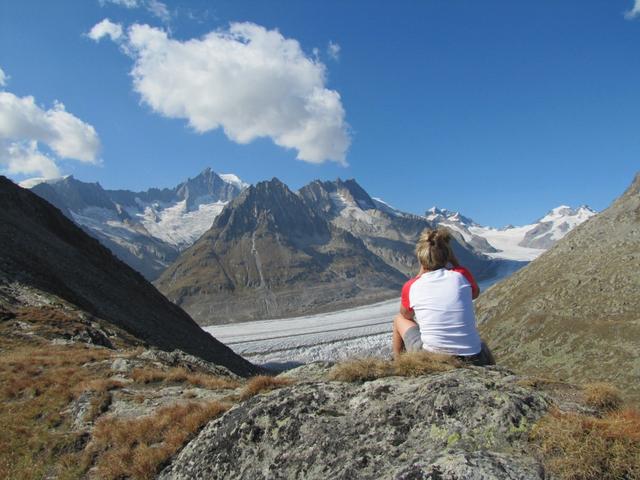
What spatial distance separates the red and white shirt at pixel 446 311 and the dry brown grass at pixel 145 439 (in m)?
4.45

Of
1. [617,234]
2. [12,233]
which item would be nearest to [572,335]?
[617,234]

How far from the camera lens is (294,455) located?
6980 mm

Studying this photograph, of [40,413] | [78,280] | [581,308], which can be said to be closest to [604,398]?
[40,413]

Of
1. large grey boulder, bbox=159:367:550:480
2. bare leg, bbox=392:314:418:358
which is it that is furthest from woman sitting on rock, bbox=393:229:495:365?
large grey boulder, bbox=159:367:550:480

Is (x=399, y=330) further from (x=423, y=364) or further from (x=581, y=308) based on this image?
(x=581, y=308)

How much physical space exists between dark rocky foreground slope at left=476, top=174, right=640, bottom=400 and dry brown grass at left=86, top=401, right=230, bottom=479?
5645 centimetres

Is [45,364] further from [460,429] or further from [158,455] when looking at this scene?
[460,429]

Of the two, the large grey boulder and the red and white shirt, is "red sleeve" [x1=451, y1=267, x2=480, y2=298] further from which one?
the large grey boulder

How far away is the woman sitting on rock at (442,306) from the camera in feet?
26.9

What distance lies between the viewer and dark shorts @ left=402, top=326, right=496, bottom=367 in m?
8.48

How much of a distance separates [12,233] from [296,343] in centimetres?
10726

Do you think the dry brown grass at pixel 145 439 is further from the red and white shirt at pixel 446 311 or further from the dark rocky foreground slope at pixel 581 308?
the dark rocky foreground slope at pixel 581 308

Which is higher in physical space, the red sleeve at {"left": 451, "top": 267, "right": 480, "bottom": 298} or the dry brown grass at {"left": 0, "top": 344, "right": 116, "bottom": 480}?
the red sleeve at {"left": 451, "top": 267, "right": 480, "bottom": 298}

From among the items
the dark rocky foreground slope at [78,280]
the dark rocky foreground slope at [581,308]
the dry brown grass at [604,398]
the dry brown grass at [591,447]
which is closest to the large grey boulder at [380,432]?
the dry brown grass at [591,447]
